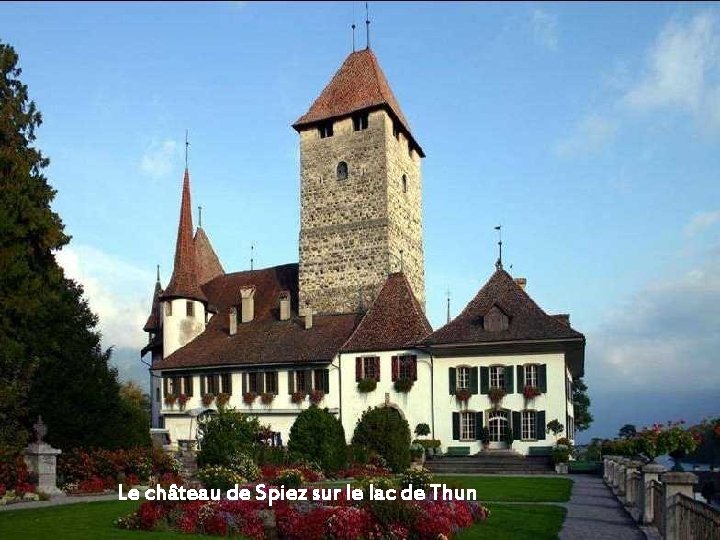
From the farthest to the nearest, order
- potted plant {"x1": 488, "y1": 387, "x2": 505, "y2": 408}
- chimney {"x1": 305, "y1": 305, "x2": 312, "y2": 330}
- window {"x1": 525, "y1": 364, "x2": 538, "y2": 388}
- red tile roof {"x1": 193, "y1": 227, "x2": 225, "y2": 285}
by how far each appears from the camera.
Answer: red tile roof {"x1": 193, "y1": 227, "x2": 225, "y2": 285} < chimney {"x1": 305, "y1": 305, "x2": 312, "y2": 330} < potted plant {"x1": 488, "y1": 387, "x2": 505, "y2": 408} < window {"x1": 525, "y1": 364, "x2": 538, "y2": 388}

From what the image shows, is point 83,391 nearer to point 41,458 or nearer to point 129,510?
point 41,458

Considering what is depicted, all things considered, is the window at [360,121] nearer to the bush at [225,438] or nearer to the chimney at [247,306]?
the chimney at [247,306]

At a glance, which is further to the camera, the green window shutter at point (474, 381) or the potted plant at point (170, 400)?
the potted plant at point (170, 400)

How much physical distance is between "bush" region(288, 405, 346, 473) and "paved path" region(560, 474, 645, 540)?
367 inches

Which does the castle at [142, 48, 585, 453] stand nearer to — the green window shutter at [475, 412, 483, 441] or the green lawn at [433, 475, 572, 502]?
the green window shutter at [475, 412, 483, 441]

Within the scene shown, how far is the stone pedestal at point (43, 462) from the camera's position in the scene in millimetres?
23578

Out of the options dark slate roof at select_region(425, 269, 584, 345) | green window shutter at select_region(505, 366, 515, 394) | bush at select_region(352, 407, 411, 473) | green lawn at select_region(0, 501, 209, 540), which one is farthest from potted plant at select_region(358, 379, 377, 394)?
green lawn at select_region(0, 501, 209, 540)

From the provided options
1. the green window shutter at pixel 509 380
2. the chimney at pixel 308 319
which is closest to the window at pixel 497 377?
the green window shutter at pixel 509 380

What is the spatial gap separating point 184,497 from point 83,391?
11.7 metres

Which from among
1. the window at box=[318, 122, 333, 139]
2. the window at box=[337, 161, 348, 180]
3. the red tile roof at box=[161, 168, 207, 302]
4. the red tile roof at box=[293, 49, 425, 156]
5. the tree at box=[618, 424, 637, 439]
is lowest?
the tree at box=[618, 424, 637, 439]

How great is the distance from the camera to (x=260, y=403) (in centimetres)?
4147

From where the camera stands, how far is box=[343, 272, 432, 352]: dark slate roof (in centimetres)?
3903

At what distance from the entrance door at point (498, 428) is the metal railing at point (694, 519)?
76.5 feet

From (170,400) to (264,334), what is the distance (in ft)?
20.8
